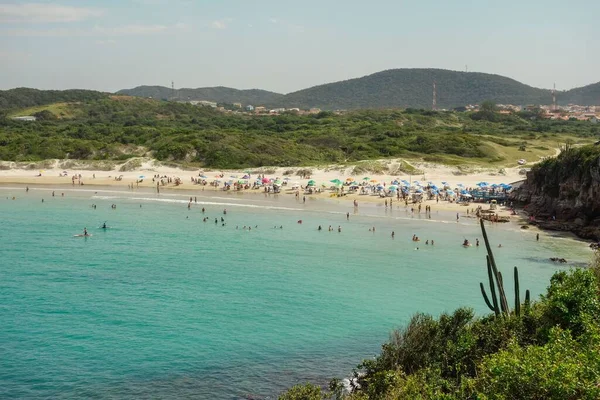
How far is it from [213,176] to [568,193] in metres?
43.0

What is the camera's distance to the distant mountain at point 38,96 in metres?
170

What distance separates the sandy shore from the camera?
69188 mm

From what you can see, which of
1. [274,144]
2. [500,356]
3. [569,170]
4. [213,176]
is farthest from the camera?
[274,144]

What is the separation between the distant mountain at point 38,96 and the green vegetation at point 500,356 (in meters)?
165

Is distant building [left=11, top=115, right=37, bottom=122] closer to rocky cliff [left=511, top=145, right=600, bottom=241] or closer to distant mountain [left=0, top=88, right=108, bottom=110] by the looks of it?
distant mountain [left=0, top=88, right=108, bottom=110]

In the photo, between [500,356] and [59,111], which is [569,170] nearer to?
[500,356]

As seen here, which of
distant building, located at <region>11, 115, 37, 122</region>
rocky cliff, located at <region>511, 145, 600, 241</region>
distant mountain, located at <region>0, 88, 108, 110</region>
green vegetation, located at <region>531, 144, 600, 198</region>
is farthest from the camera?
distant mountain, located at <region>0, 88, 108, 110</region>

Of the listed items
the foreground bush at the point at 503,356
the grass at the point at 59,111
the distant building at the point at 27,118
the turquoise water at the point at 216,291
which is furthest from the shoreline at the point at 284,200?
the grass at the point at 59,111

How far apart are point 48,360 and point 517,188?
154 ft

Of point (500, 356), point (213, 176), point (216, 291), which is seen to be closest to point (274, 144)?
point (213, 176)

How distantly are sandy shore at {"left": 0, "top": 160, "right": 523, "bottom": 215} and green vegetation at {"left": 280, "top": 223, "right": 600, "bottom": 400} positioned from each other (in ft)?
147

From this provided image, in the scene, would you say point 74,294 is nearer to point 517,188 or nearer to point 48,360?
point 48,360

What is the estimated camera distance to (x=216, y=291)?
99.6 feet

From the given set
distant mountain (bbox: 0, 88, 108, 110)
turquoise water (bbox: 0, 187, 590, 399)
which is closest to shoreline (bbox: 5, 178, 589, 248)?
turquoise water (bbox: 0, 187, 590, 399)
